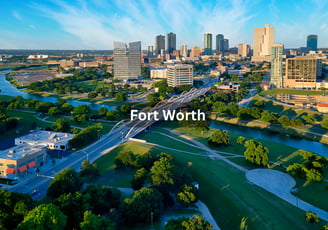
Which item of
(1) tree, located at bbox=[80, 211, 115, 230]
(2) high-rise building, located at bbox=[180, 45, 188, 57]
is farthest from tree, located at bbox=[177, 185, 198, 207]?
(2) high-rise building, located at bbox=[180, 45, 188, 57]

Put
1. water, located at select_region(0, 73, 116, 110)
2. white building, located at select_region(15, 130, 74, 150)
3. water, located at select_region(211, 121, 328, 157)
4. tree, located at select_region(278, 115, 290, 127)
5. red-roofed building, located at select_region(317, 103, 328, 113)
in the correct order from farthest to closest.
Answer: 1. water, located at select_region(0, 73, 116, 110)
2. red-roofed building, located at select_region(317, 103, 328, 113)
3. tree, located at select_region(278, 115, 290, 127)
4. water, located at select_region(211, 121, 328, 157)
5. white building, located at select_region(15, 130, 74, 150)

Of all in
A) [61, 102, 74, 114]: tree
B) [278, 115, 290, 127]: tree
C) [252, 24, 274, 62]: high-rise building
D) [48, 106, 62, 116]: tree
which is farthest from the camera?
[252, 24, 274, 62]: high-rise building

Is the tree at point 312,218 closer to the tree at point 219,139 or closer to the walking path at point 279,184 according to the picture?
the walking path at point 279,184

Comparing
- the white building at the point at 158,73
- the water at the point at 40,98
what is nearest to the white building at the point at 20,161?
the water at the point at 40,98

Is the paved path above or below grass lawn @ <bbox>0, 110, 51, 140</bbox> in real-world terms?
below

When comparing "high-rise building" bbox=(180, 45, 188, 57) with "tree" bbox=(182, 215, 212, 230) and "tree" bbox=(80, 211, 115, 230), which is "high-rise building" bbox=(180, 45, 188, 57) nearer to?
"tree" bbox=(182, 215, 212, 230)
